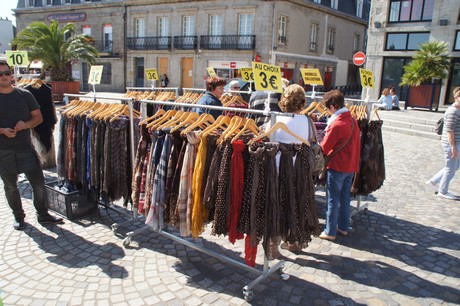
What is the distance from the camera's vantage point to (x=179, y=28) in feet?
89.8

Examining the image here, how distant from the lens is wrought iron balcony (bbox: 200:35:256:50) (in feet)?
81.2

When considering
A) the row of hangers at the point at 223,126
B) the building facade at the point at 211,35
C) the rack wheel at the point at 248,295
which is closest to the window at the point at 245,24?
the building facade at the point at 211,35

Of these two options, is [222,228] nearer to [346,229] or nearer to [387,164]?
[346,229]

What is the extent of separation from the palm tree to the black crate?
15.4 metres

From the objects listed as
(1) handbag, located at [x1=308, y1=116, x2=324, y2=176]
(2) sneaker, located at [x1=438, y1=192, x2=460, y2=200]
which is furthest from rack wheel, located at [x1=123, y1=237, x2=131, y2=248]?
(2) sneaker, located at [x1=438, y1=192, x2=460, y2=200]

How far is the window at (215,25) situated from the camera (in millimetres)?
26000

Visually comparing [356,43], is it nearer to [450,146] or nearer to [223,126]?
[450,146]

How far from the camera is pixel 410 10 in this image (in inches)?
760

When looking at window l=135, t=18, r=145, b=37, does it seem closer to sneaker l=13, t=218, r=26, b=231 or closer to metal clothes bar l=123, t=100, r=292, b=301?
sneaker l=13, t=218, r=26, b=231

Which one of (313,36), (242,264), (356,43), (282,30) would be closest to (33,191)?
(242,264)

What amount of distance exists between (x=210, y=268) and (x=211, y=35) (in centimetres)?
2463

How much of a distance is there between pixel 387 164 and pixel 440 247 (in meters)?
4.09

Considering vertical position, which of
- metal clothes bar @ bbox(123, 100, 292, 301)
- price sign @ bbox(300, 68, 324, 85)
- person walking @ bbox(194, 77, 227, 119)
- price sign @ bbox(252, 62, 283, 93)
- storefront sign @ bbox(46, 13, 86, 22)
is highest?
storefront sign @ bbox(46, 13, 86, 22)

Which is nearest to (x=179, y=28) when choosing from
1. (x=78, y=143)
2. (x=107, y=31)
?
(x=107, y=31)
